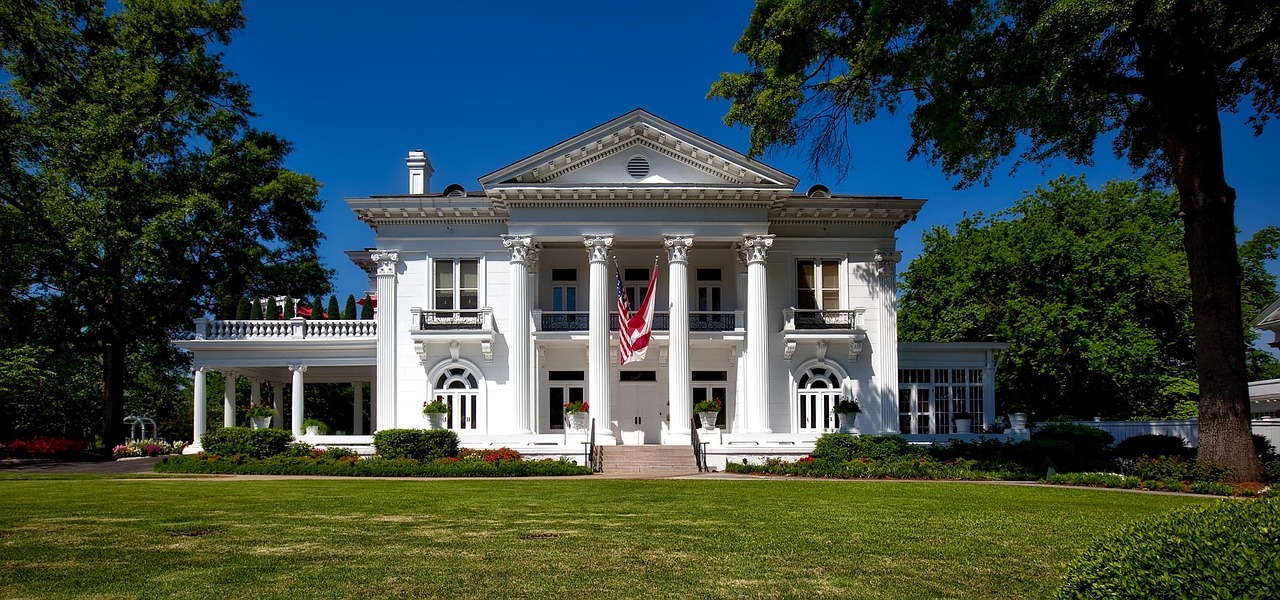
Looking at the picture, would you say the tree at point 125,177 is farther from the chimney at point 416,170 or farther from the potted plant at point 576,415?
the potted plant at point 576,415

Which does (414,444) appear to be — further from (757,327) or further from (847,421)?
(847,421)

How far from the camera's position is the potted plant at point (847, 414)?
28234mm

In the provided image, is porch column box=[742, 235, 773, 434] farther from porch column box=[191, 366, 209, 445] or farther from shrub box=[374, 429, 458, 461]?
porch column box=[191, 366, 209, 445]

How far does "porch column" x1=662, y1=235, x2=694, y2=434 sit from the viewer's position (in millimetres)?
27891

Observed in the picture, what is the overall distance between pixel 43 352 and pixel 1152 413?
43.6 m

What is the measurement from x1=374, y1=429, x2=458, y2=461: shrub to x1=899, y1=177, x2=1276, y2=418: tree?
2431cm

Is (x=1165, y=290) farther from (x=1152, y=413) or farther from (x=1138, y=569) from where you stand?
(x=1138, y=569)

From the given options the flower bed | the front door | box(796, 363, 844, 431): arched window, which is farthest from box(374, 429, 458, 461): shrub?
box(796, 363, 844, 431): arched window

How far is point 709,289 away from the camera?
31.7 m

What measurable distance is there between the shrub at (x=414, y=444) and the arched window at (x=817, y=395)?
1204cm

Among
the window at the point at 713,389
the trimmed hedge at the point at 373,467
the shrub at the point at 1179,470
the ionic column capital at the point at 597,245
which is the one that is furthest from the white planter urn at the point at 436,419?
the shrub at the point at 1179,470

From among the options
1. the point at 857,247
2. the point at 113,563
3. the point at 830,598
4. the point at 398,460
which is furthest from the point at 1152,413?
the point at 113,563

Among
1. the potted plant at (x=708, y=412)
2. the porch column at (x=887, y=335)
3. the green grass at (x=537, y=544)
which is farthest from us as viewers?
the porch column at (x=887, y=335)

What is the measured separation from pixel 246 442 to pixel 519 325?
8818 mm
